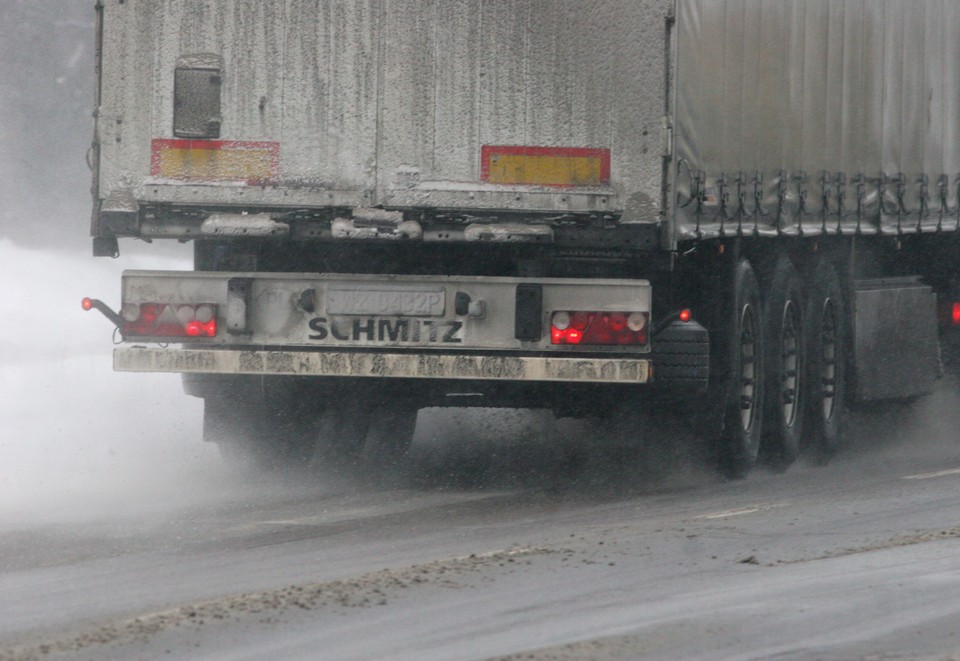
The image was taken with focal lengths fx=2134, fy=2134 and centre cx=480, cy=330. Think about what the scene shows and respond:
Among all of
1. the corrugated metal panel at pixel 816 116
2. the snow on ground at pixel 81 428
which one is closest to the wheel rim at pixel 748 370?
the corrugated metal panel at pixel 816 116

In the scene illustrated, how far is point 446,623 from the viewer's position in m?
6.83

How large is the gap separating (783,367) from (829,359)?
2.94ft

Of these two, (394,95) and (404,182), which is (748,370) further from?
(394,95)

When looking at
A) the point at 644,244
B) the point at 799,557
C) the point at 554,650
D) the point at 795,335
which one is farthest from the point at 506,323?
the point at 554,650

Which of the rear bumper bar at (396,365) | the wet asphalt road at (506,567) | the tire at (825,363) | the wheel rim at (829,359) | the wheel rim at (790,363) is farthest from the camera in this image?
the wheel rim at (829,359)

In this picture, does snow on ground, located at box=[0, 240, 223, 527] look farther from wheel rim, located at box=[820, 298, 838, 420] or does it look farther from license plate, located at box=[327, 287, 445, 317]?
wheel rim, located at box=[820, 298, 838, 420]

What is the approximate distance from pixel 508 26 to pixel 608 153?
795mm

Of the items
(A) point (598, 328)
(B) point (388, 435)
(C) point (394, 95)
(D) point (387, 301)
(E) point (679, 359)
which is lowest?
(B) point (388, 435)

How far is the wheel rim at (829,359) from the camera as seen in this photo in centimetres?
1375

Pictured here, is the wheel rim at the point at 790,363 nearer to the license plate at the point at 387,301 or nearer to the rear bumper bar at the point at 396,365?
the rear bumper bar at the point at 396,365

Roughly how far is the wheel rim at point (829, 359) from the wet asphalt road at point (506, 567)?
1262mm

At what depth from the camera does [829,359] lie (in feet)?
45.3

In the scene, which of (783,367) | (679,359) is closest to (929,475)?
(783,367)

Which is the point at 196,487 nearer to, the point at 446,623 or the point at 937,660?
the point at 446,623
